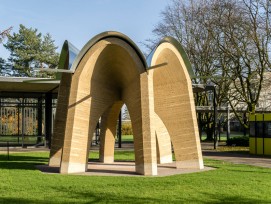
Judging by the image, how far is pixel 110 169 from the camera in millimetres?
15867

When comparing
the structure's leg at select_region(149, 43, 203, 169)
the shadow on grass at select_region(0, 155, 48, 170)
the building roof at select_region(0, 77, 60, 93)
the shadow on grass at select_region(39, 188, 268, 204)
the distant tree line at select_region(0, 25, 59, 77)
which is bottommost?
the shadow on grass at select_region(39, 188, 268, 204)

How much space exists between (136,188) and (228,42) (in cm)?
2424

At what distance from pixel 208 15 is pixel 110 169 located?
22.1 meters

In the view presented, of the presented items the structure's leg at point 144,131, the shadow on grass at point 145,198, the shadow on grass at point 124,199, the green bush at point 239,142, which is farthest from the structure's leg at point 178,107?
the green bush at point 239,142

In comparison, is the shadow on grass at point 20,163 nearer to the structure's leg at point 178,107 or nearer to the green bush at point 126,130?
the structure's leg at point 178,107

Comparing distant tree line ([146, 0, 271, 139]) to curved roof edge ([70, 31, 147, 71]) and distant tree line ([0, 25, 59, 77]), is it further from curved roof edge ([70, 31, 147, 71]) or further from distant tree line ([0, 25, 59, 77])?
distant tree line ([0, 25, 59, 77])

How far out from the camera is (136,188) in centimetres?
1115

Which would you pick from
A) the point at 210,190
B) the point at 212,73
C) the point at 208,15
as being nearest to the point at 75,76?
the point at 210,190

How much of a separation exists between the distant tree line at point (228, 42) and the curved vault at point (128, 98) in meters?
11.7

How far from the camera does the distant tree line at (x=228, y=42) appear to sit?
1228 inches

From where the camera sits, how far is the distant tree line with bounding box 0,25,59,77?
60375 millimetres

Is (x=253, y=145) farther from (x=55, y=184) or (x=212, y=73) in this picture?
(x=55, y=184)

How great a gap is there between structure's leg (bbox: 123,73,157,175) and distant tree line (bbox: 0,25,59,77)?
47237 mm

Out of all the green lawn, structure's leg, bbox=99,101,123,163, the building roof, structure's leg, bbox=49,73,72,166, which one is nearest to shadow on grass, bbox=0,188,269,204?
the green lawn
